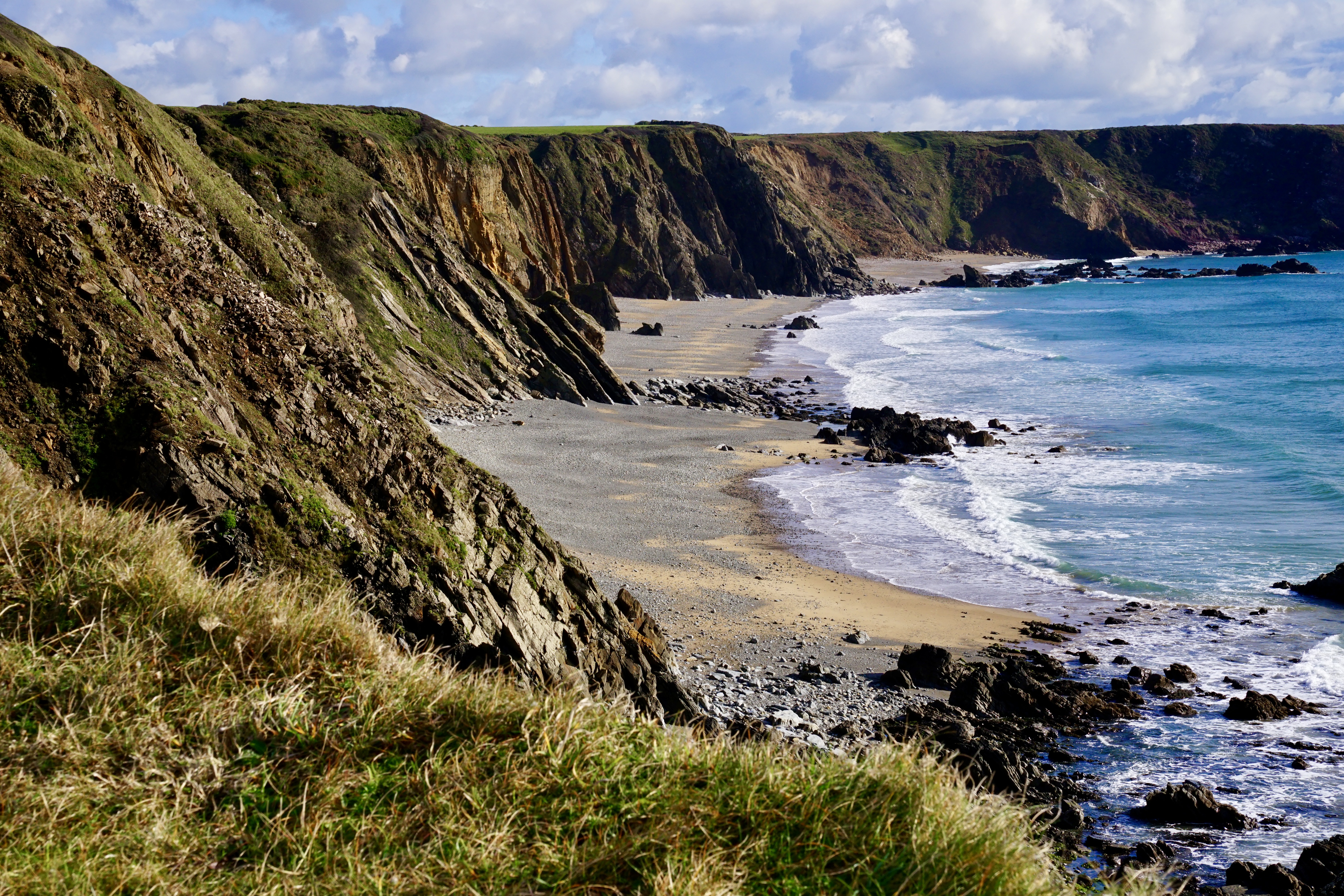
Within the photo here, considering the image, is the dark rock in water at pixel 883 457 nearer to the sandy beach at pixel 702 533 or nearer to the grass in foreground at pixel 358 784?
the sandy beach at pixel 702 533

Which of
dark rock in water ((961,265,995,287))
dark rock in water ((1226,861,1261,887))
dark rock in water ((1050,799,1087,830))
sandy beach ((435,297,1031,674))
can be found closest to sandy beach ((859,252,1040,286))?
dark rock in water ((961,265,995,287))

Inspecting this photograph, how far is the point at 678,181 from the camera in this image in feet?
294

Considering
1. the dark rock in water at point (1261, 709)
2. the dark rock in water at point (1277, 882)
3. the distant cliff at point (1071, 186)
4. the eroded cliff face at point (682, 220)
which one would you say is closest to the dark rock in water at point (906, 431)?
the dark rock in water at point (1261, 709)

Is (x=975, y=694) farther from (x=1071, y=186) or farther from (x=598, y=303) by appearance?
(x=1071, y=186)

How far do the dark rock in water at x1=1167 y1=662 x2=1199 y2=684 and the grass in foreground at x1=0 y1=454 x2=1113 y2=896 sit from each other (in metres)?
11.5

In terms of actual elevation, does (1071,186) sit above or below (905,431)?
above

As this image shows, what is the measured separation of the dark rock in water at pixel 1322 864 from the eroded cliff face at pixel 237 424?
20.5 ft

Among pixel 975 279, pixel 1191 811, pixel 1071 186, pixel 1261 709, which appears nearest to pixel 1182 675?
pixel 1261 709

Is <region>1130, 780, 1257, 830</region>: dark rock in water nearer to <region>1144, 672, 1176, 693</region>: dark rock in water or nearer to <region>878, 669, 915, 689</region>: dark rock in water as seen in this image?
<region>1144, 672, 1176, 693</region>: dark rock in water

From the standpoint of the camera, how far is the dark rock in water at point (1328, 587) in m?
17.7

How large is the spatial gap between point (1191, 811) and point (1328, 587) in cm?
954

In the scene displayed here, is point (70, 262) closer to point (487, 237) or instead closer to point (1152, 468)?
point (1152, 468)

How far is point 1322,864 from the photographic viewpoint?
31.3ft

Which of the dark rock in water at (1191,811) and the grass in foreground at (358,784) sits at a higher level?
the grass in foreground at (358,784)
